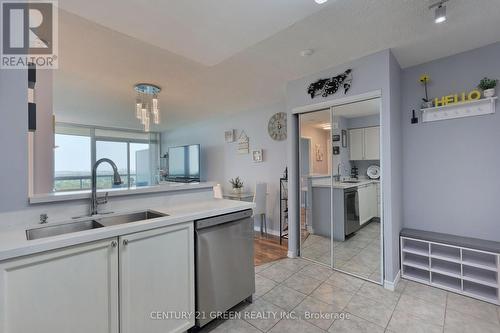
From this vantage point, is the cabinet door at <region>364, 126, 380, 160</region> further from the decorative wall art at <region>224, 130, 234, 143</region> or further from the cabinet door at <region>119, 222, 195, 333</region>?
the decorative wall art at <region>224, 130, 234, 143</region>

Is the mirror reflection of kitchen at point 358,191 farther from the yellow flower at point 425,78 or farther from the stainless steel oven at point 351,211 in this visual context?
the yellow flower at point 425,78

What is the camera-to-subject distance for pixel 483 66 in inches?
86.8

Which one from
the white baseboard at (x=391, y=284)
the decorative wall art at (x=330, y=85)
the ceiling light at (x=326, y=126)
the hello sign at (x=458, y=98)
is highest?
the decorative wall art at (x=330, y=85)

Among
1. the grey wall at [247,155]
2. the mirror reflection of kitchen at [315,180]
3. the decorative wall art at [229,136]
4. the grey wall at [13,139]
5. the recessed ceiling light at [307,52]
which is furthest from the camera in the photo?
the decorative wall art at [229,136]

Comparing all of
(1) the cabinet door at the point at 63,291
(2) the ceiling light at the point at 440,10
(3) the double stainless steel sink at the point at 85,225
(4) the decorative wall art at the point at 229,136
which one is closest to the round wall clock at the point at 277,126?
(4) the decorative wall art at the point at 229,136

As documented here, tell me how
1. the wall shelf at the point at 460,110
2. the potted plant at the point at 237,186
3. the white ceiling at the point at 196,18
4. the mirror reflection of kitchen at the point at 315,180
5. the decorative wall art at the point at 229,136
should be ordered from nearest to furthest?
the white ceiling at the point at 196,18 < the wall shelf at the point at 460,110 < the mirror reflection of kitchen at the point at 315,180 < the potted plant at the point at 237,186 < the decorative wall art at the point at 229,136

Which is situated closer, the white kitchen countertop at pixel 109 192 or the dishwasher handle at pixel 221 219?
the white kitchen countertop at pixel 109 192

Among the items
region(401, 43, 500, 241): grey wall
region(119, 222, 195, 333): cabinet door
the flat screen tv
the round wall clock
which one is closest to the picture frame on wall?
region(401, 43, 500, 241): grey wall

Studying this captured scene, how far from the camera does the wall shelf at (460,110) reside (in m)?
2.16

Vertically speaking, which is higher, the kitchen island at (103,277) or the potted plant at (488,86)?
the potted plant at (488,86)

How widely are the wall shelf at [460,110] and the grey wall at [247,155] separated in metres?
2.07

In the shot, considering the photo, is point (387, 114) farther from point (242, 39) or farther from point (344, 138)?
point (242, 39)

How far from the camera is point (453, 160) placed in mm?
2391

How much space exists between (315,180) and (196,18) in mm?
2326
